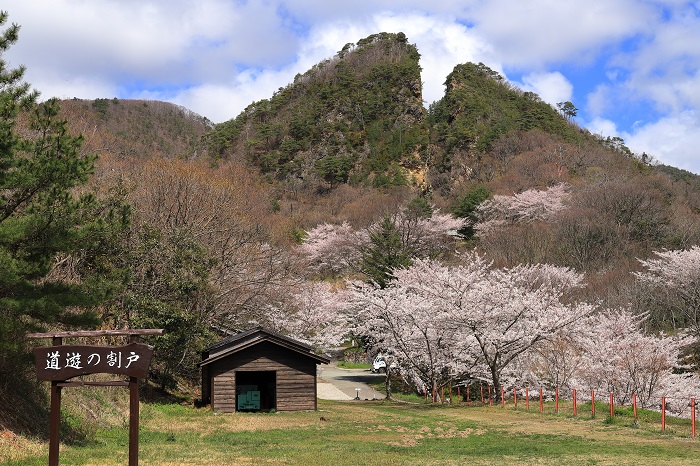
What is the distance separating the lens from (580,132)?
8462cm

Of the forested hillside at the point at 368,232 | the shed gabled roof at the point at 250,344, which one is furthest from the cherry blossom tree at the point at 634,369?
the shed gabled roof at the point at 250,344

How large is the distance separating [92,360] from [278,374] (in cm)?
1344

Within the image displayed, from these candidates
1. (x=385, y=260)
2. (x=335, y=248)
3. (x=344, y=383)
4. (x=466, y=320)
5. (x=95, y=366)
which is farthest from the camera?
(x=335, y=248)

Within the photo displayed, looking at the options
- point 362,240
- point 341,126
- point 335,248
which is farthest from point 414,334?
point 341,126

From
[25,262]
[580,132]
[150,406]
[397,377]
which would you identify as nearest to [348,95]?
[580,132]

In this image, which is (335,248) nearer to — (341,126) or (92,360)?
(341,126)

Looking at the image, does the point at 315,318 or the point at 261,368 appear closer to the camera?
the point at 261,368

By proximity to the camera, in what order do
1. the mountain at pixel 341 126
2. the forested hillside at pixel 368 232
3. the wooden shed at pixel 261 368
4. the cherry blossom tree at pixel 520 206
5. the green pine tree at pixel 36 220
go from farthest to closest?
the mountain at pixel 341 126
the cherry blossom tree at pixel 520 206
the wooden shed at pixel 261 368
the forested hillside at pixel 368 232
the green pine tree at pixel 36 220

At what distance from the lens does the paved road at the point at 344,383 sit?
32500 millimetres

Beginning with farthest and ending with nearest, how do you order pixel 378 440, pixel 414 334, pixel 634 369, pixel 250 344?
pixel 414 334, pixel 634 369, pixel 250 344, pixel 378 440

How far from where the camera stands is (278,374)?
925 inches

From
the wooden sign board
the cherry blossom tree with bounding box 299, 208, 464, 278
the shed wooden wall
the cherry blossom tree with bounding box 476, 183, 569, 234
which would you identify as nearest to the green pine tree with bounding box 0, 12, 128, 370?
the wooden sign board

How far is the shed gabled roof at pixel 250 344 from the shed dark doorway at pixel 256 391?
1565mm

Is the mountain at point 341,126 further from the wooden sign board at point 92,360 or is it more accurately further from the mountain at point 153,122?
the wooden sign board at point 92,360
